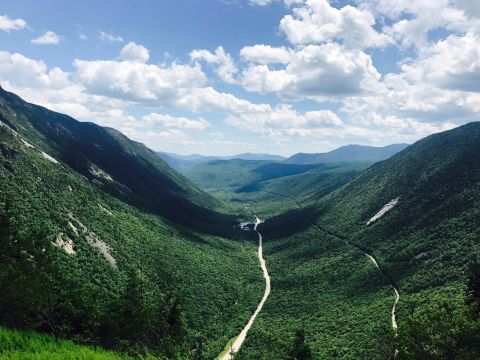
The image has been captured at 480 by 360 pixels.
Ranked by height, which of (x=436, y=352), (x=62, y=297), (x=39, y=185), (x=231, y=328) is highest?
(x=39, y=185)

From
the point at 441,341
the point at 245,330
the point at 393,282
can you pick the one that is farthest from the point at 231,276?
the point at 441,341

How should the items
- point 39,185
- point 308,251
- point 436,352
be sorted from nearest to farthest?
point 436,352 < point 39,185 < point 308,251

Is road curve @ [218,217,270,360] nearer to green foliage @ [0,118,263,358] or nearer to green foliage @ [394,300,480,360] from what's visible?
green foliage @ [0,118,263,358]

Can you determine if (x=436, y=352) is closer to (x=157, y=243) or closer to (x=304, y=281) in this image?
(x=304, y=281)

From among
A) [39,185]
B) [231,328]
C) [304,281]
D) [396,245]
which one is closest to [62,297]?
[231,328]

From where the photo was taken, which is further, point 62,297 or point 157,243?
point 157,243

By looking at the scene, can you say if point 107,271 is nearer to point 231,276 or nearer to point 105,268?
point 105,268

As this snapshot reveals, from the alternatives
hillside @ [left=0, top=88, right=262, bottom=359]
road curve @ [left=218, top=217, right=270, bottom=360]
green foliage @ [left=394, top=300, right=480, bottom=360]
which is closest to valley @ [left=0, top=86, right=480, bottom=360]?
green foliage @ [left=394, top=300, right=480, bottom=360]
